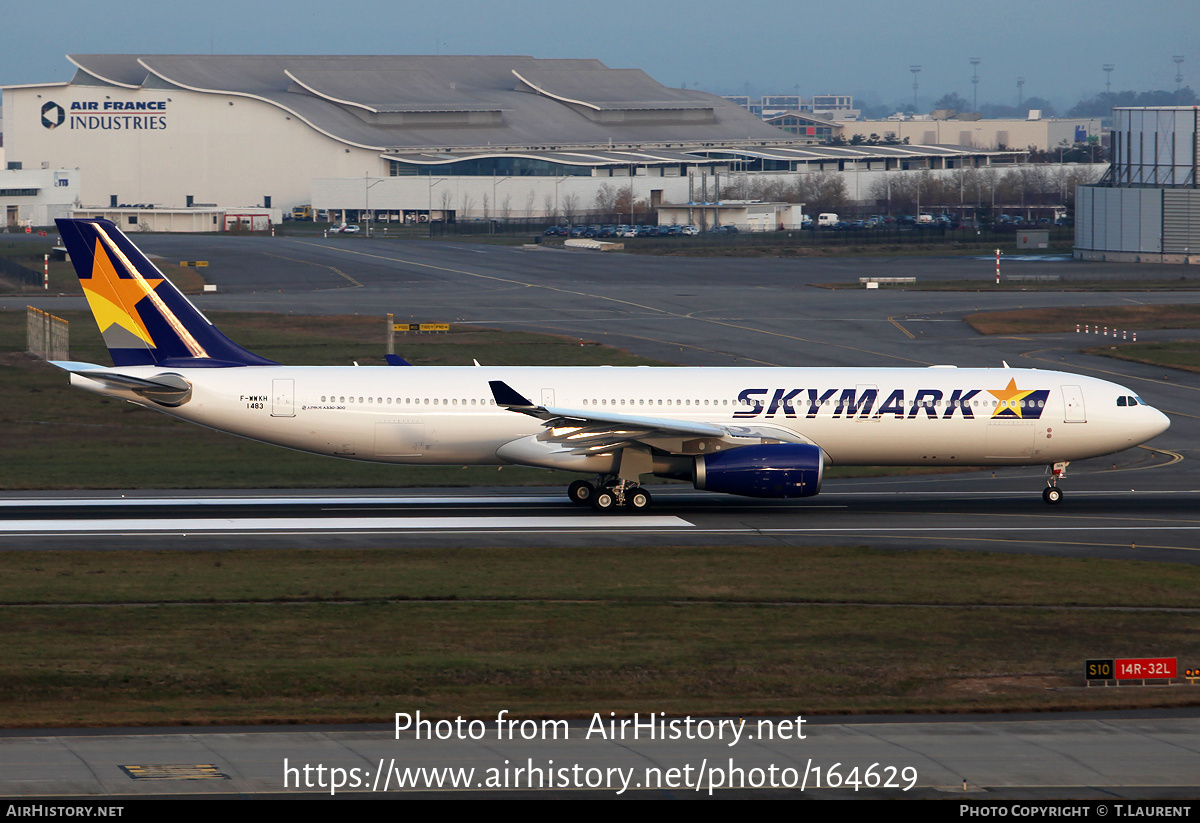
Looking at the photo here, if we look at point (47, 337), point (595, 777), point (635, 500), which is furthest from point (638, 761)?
point (47, 337)

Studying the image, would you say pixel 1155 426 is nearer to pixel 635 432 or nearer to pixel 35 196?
pixel 635 432

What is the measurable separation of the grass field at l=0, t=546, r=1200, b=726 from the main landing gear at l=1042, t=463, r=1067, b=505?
26.9 ft

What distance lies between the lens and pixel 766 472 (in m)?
37.2

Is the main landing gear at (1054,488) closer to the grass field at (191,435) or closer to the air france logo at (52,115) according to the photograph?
the grass field at (191,435)

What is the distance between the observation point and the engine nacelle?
122 feet

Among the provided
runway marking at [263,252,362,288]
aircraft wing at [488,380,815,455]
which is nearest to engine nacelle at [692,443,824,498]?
aircraft wing at [488,380,815,455]

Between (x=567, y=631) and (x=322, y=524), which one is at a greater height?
(x=322, y=524)

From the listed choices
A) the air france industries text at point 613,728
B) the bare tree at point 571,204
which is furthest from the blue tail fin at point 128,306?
the bare tree at point 571,204

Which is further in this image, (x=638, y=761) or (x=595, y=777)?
(x=638, y=761)

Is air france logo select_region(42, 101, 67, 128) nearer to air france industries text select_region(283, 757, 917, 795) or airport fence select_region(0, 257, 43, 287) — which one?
airport fence select_region(0, 257, 43, 287)

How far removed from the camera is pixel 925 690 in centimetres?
2298

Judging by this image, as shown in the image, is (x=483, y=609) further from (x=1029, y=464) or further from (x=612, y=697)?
(x=1029, y=464)

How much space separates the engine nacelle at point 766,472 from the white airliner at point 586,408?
5.0 inches

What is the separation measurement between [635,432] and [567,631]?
41.0ft
